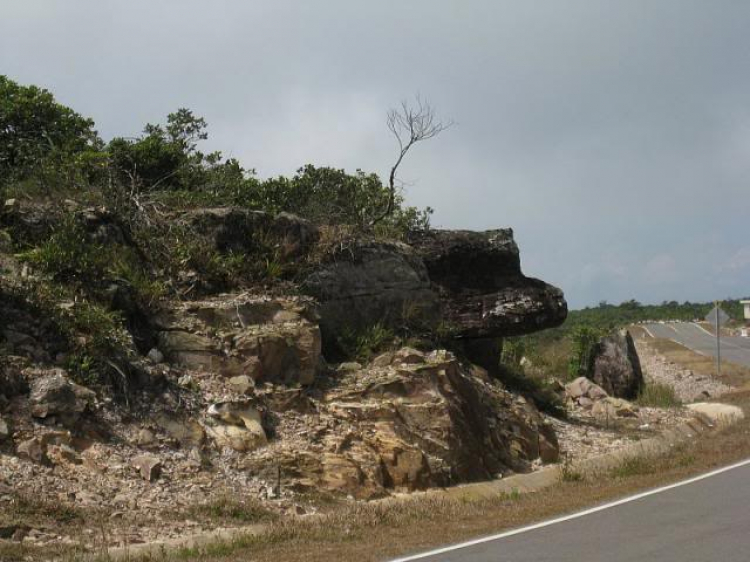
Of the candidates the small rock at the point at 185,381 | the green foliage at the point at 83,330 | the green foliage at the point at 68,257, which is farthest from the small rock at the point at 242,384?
the green foliage at the point at 68,257

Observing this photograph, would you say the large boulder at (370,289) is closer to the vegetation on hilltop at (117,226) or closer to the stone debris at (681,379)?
the vegetation on hilltop at (117,226)

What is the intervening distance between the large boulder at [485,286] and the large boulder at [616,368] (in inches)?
464

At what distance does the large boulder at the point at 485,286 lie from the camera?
1970 cm

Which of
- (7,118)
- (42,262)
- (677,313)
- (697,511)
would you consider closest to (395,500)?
(697,511)

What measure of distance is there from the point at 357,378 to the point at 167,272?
380 cm

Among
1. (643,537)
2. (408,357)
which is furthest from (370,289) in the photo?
(643,537)

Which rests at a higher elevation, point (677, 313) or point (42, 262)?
point (677, 313)

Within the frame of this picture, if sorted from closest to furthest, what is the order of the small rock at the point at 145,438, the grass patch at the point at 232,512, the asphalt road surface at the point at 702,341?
the grass patch at the point at 232,512
the small rock at the point at 145,438
the asphalt road surface at the point at 702,341

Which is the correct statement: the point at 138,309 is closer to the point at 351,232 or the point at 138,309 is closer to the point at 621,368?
the point at 351,232

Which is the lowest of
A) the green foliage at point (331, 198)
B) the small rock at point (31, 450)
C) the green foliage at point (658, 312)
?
the small rock at point (31, 450)

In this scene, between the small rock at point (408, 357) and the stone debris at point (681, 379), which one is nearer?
the small rock at point (408, 357)

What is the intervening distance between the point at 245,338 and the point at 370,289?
3.82m

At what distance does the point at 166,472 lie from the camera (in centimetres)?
1144

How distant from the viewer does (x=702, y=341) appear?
60406mm
